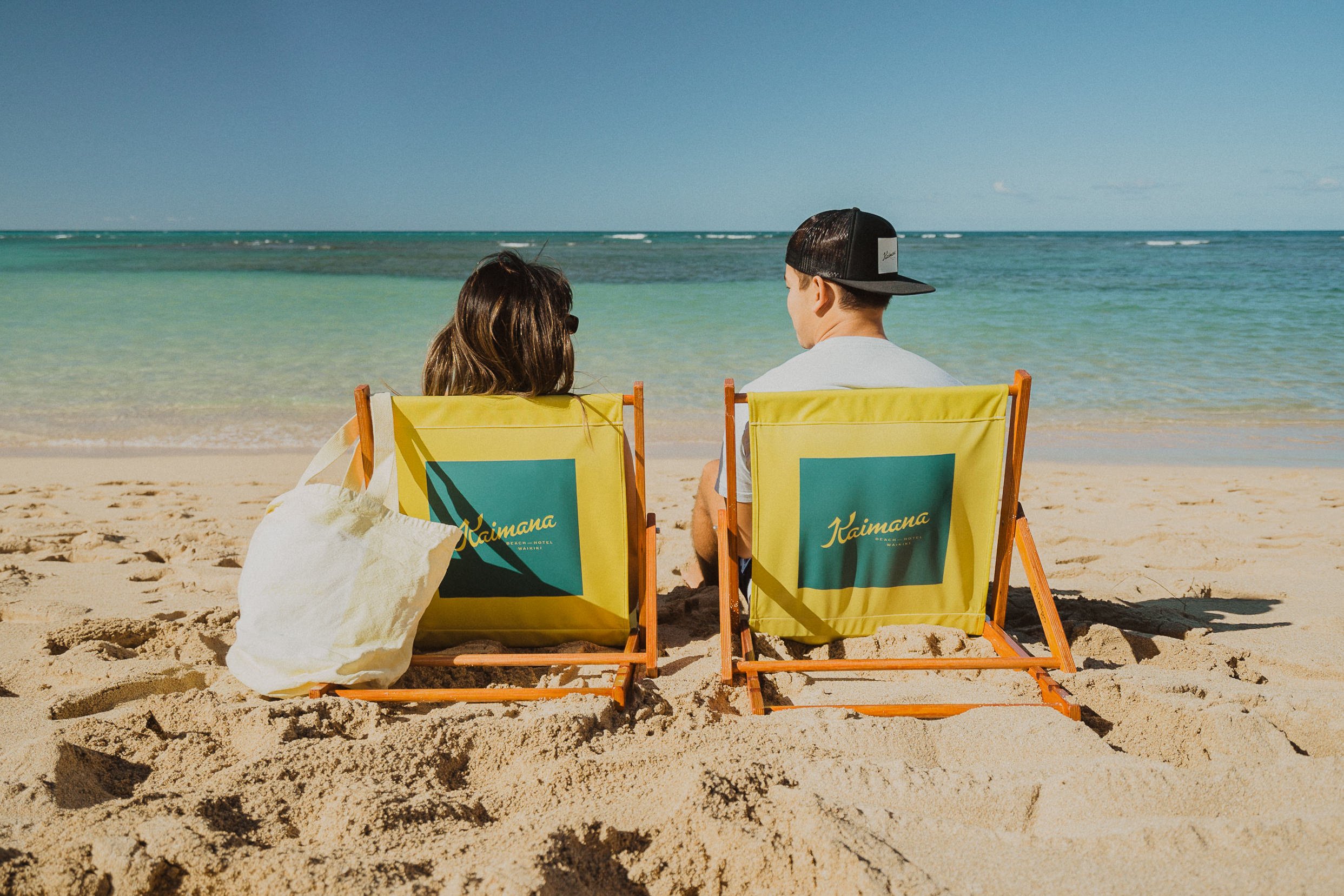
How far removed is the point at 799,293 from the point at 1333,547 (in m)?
2.87

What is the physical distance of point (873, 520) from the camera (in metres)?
2.32

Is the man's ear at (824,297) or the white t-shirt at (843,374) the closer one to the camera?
the white t-shirt at (843,374)

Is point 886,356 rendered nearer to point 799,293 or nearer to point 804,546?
point 799,293

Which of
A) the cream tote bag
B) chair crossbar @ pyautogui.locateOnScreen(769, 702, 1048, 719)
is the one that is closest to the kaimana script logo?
chair crossbar @ pyautogui.locateOnScreen(769, 702, 1048, 719)

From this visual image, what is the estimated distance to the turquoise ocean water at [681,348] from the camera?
6371 millimetres

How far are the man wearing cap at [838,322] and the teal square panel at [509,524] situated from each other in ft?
1.61

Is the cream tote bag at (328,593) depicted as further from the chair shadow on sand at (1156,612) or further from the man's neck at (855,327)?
the chair shadow on sand at (1156,612)

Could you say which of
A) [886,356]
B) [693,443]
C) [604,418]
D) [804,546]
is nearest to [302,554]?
[604,418]

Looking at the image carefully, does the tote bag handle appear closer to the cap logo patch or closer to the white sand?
the white sand

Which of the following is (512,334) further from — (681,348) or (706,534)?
(681,348)

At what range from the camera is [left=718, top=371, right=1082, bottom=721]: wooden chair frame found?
2047mm

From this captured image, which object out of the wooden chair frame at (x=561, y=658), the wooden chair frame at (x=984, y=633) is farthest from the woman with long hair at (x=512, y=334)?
the wooden chair frame at (x=984, y=633)

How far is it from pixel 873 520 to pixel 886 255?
2.82ft

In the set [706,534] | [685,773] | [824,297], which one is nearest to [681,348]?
[706,534]
